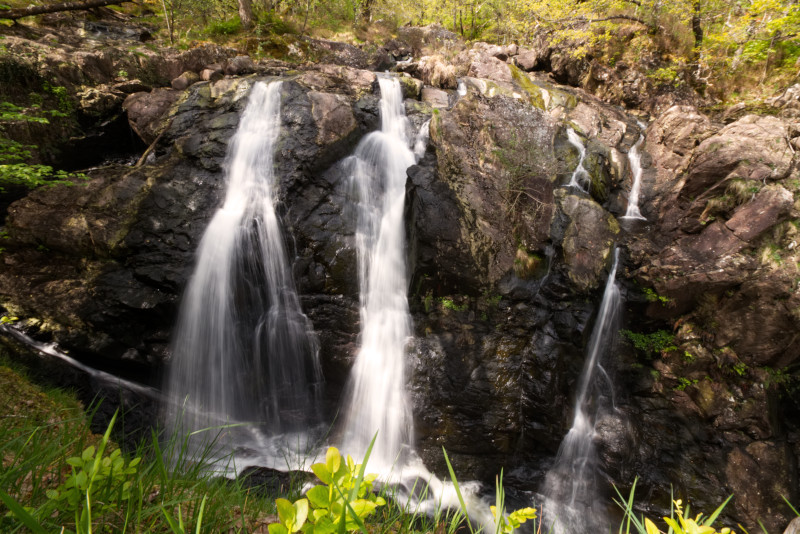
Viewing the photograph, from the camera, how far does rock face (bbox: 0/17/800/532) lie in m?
5.42

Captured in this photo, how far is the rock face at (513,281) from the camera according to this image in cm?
542

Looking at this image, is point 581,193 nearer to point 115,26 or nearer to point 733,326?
point 733,326

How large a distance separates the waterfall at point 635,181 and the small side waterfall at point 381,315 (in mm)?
5070

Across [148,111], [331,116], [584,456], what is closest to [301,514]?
[584,456]

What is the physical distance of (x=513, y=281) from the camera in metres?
6.20

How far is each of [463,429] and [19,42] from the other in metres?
12.3

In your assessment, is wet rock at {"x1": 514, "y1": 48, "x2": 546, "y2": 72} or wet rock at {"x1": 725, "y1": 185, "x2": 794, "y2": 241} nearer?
wet rock at {"x1": 725, "y1": 185, "x2": 794, "y2": 241}

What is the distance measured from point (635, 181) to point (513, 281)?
461 cm

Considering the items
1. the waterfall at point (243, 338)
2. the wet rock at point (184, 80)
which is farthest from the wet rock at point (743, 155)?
the wet rock at point (184, 80)

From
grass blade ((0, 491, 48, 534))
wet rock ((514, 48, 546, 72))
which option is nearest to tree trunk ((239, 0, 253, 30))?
wet rock ((514, 48, 546, 72))

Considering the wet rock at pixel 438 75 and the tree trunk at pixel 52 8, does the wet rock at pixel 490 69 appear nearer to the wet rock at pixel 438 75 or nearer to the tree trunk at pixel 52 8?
the wet rock at pixel 438 75

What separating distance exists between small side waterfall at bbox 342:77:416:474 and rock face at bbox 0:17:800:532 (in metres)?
0.26

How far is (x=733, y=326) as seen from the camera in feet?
18.4

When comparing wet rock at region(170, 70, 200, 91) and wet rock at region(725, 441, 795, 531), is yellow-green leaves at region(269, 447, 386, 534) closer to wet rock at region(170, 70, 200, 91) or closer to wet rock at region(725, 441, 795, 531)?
wet rock at region(725, 441, 795, 531)
